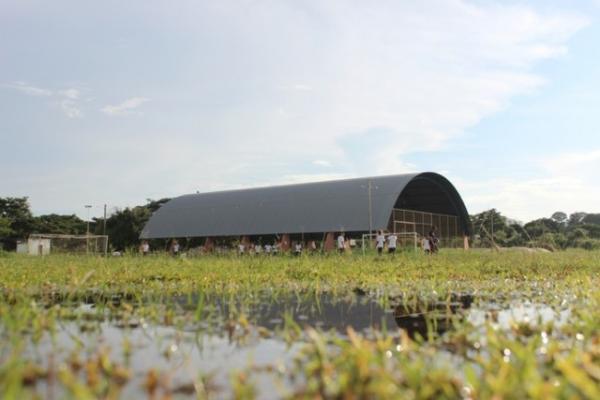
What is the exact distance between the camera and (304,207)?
3612cm

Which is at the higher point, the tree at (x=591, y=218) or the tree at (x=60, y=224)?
the tree at (x=591, y=218)

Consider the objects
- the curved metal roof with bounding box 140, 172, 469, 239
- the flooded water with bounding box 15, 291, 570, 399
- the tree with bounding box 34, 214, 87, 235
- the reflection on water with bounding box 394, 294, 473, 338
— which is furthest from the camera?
the tree with bounding box 34, 214, 87, 235

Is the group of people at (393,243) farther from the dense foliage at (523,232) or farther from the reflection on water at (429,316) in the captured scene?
the reflection on water at (429,316)

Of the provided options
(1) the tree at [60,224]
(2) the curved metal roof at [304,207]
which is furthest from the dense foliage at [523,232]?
(1) the tree at [60,224]

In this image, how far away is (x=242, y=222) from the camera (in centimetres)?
3806

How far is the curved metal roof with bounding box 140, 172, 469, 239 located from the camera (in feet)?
108

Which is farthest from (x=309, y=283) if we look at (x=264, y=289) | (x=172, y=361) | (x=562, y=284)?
(x=172, y=361)

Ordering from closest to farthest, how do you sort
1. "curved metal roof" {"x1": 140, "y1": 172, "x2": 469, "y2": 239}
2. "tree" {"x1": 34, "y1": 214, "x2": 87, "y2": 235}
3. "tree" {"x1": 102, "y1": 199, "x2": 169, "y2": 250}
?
"curved metal roof" {"x1": 140, "y1": 172, "x2": 469, "y2": 239} → "tree" {"x1": 102, "y1": 199, "x2": 169, "y2": 250} → "tree" {"x1": 34, "y1": 214, "x2": 87, "y2": 235}

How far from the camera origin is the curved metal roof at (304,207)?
3303 centimetres

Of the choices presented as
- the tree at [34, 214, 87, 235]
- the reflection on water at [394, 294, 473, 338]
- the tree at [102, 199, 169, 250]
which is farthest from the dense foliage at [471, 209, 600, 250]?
the tree at [34, 214, 87, 235]

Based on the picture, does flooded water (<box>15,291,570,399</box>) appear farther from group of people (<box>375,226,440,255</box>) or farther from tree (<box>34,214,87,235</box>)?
tree (<box>34,214,87,235</box>)

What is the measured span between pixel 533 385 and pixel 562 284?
6.40 m

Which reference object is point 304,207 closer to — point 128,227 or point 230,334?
point 128,227

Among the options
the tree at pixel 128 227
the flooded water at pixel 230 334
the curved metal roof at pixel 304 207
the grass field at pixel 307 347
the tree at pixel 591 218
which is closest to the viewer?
the grass field at pixel 307 347
